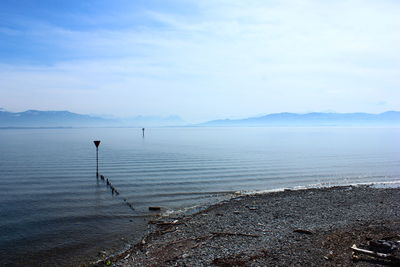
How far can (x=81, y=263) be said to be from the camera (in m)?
12.7

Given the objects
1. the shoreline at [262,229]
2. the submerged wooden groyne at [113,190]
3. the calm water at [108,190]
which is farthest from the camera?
the submerged wooden groyne at [113,190]

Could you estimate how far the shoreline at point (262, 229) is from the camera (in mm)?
11195

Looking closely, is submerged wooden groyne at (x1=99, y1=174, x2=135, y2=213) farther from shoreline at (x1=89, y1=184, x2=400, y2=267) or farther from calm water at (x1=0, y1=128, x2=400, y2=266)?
shoreline at (x1=89, y1=184, x2=400, y2=267)

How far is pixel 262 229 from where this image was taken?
14.8 meters

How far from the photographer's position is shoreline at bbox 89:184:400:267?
36.7ft

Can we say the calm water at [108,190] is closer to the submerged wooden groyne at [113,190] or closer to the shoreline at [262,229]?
the submerged wooden groyne at [113,190]

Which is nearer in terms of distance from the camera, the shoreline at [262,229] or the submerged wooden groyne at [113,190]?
the shoreline at [262,229]

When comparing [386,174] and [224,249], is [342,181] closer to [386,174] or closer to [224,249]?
[386,174]

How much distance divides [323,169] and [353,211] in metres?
21.9

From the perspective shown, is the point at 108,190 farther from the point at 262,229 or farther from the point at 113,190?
the point at 262,229

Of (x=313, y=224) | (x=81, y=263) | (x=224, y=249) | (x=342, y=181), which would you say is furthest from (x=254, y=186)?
(x=81, y=263)

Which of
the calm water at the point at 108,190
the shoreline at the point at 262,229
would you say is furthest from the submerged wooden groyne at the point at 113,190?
the shoreline at the point at 262,229

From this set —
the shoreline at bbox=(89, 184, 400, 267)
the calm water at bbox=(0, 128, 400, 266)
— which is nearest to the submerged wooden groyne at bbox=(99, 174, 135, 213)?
the calm water at bbox=(0, 128, 400, 266)

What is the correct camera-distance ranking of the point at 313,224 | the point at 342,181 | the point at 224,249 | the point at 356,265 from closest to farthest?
the point at 356,265, the point at 224,249, the point at 313,224, the point at 342,181
